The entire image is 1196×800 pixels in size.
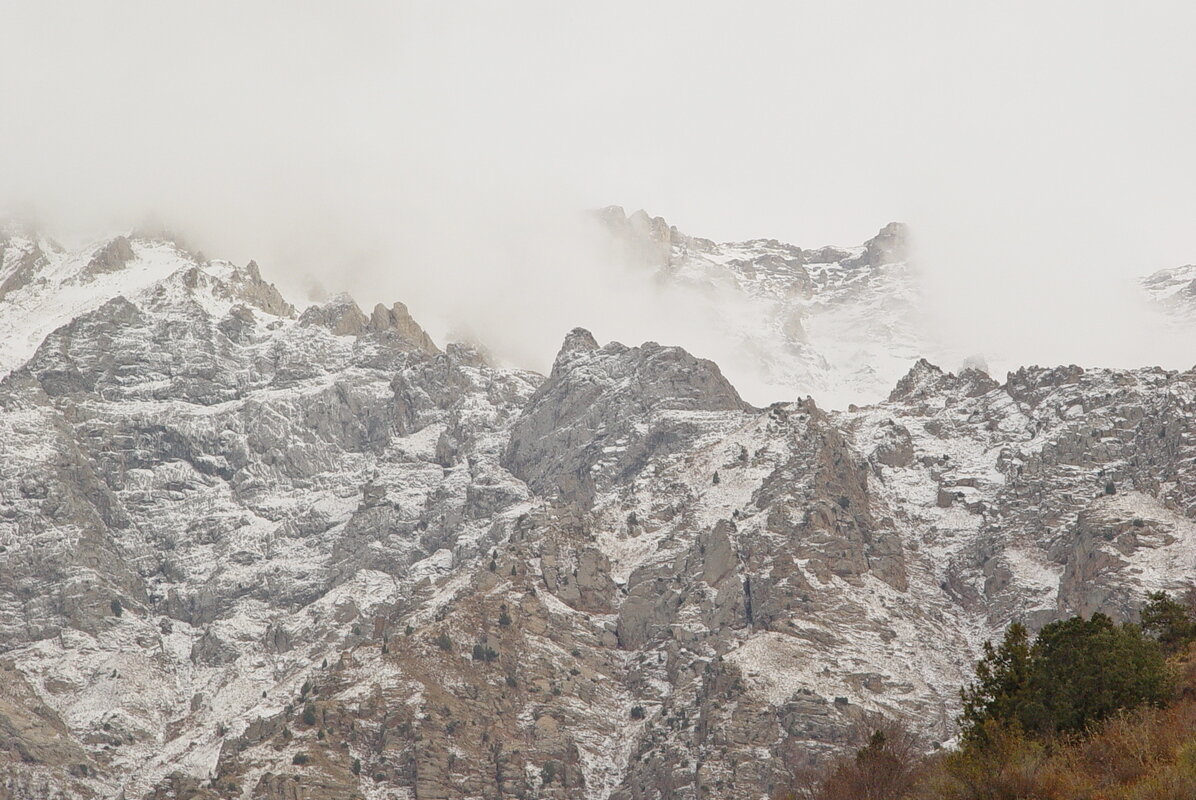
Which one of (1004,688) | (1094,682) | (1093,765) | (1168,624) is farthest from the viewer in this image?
(1168,624)

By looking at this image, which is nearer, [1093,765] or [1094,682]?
[1093,765]

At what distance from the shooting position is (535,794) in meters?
196

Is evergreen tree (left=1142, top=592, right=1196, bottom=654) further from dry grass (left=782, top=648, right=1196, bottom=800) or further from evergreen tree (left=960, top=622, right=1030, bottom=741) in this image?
dry grass (left=782, top=648, right=1196, bottom=800)

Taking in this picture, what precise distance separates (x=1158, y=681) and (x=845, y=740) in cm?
12464

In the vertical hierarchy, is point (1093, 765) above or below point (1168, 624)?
below

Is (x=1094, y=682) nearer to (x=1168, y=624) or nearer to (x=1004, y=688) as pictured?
(x=1004, y=688)

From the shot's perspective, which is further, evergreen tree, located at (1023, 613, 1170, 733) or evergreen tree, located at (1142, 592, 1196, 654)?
evergreen tree, located at (1142, 592, 1196, 654)

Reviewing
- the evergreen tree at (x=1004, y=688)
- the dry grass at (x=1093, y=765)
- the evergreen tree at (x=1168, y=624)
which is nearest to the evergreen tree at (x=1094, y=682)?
the evergreen tree at (x=1004, y=688)

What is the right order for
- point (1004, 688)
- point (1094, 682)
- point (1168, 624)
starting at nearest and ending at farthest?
point (1094, 682) → point (1004, 688) → point (1168, 624)

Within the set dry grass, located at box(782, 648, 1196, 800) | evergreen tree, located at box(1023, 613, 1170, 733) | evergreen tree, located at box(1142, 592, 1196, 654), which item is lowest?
dry grass, located at box(782, 648, 1196, 800)

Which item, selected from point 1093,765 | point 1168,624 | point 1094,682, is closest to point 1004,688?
point 1094,682

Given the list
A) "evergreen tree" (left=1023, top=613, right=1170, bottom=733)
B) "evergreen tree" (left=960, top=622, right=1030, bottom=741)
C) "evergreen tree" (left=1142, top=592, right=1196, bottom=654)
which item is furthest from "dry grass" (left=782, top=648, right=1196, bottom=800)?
"evergreen tree" (left=1142, top=592, right=1196, bottom=654)

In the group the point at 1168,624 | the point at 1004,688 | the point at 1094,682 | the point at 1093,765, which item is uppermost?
the point at 1168,624

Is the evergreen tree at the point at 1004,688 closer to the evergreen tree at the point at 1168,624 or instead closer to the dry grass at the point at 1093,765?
the dry grass at the point at 1093,765
